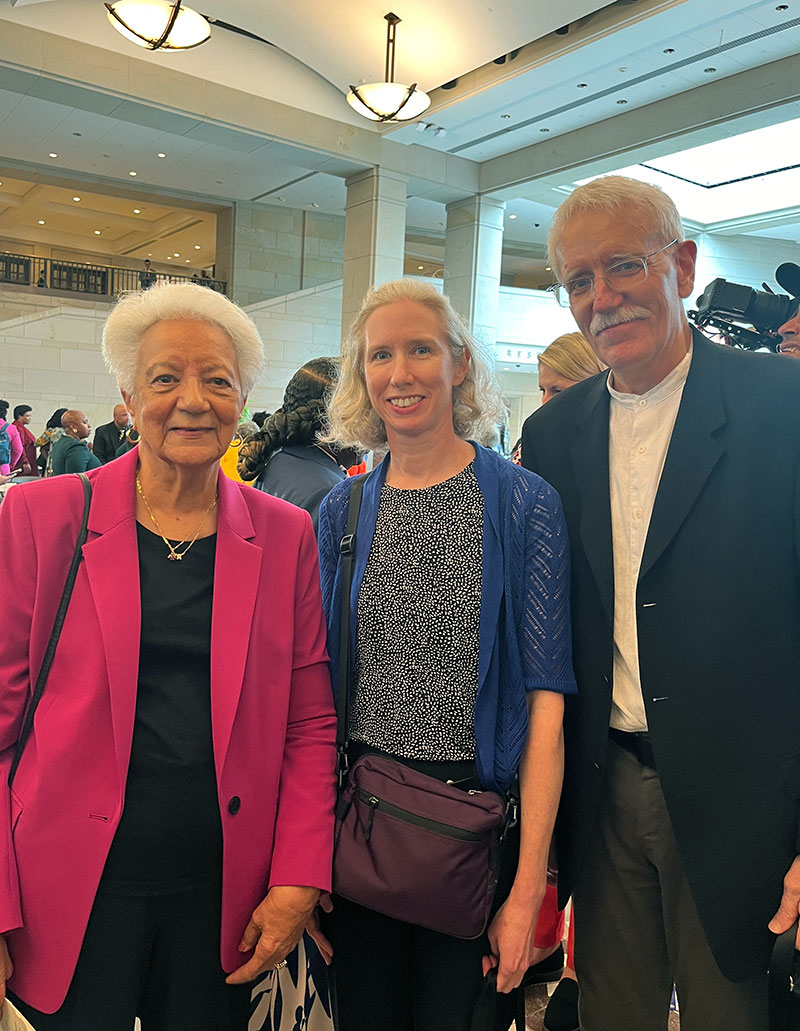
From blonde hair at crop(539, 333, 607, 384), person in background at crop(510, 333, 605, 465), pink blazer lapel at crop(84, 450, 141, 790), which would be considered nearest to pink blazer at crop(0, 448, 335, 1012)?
pink blazer lapel at crop(84, 450, 141, 790)

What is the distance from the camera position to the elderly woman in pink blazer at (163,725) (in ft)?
4.71

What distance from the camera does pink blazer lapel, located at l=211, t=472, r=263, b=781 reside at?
149 centimetres

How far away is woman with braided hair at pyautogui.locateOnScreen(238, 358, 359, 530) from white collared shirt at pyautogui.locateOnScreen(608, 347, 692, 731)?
1225 mm

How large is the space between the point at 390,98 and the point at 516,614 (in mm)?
8815

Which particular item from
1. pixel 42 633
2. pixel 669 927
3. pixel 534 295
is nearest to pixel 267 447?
pixel 42 633

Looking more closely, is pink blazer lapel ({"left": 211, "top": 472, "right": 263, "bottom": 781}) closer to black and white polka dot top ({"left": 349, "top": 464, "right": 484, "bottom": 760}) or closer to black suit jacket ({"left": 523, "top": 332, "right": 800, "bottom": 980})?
black and white polka dot top ({"left": 349, "top": 464, "right": 484, "bottom": 760})

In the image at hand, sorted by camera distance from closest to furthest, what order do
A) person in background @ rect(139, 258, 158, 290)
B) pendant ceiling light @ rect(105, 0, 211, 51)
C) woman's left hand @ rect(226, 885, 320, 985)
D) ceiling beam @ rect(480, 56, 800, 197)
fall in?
1. woman's left hand @ rect(226, 885, 320, 985)
2. pendant ceiling light @ rect(105, 0, 211, 51)
3. ceiling beam @ rect(480, 56, 800, 197)
4. person in background @ rect(139, 258, 158, 290)

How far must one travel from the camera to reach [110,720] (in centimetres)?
146

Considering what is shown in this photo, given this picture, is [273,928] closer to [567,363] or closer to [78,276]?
[567,363]

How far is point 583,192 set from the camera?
1738 mm

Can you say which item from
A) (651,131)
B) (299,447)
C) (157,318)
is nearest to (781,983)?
(157,318)

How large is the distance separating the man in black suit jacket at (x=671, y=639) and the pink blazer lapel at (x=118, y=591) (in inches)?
34.4

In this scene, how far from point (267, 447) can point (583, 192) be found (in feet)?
5.16

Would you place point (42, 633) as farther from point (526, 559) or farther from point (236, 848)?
point (526, 559)
